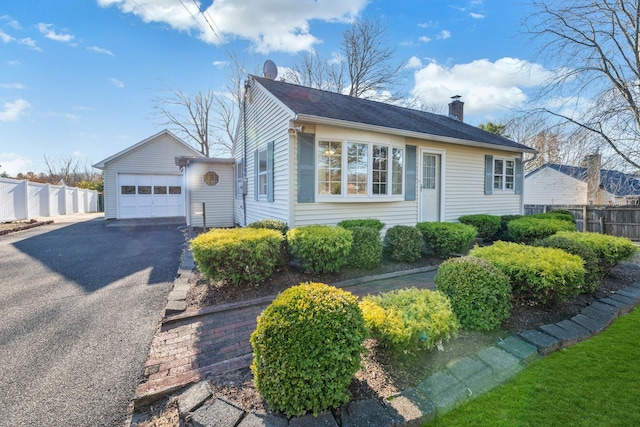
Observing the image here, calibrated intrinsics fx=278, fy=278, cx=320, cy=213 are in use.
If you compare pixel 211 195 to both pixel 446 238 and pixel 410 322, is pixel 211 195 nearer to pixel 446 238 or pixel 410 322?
pixel 446 238

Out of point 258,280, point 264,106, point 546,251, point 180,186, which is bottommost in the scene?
point 258,280

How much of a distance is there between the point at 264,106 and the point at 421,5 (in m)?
Answer: 5.71

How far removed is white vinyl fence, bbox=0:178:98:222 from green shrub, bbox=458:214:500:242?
19144 millimetres

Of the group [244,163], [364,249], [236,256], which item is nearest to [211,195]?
[244,163]

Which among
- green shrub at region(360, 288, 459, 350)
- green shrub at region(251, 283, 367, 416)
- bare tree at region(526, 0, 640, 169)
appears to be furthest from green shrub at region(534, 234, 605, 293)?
bare tree at region(526, 0, 640, 169)

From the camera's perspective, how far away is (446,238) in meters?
6.54

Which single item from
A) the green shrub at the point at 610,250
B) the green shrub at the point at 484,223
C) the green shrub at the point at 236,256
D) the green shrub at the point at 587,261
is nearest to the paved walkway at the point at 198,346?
the green shrub at the point at 236,256

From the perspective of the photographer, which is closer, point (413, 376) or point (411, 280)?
point (413, 376)

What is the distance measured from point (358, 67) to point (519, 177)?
13.6 metres

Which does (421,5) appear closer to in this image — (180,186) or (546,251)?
(546,251)

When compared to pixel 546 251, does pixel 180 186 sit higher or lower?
higher

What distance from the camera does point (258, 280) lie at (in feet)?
14.6

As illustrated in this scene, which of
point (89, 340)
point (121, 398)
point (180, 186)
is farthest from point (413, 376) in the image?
point (180, 186)

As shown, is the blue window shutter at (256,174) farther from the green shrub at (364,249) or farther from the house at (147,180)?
the green shrub at (364,249)
